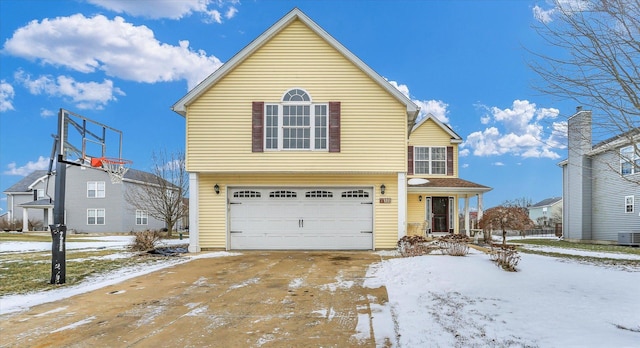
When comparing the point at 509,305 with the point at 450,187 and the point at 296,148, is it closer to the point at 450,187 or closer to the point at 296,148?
the point at 296,148

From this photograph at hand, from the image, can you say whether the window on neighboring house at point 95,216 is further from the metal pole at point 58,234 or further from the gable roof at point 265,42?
the metal pole at point 58,234

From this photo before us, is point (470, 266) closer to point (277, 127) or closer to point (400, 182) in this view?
point (400, 182)

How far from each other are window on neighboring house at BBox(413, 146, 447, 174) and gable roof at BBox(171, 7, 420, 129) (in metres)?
8.01

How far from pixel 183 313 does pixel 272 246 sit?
8098 millimetres

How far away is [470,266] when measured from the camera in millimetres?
8523

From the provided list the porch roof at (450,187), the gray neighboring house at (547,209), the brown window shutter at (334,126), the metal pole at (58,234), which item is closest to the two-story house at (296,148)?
the brown window shutter at (334,126)

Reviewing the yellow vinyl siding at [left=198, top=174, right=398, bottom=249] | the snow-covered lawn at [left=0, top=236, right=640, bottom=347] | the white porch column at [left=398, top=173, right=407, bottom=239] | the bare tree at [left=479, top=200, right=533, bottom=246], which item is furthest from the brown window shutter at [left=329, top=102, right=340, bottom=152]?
the bare tree at [left=479, top=200, right=533, bottom=246]

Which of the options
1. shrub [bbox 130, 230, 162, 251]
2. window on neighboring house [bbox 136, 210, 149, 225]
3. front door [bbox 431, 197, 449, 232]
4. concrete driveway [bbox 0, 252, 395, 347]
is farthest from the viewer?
window on neighboring house [bbox 136, 210, 149, 225]

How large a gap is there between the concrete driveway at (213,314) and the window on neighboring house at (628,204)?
18.6 metres

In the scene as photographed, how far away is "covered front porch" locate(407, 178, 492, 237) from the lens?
18.7 metres

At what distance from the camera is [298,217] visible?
46.4 feet

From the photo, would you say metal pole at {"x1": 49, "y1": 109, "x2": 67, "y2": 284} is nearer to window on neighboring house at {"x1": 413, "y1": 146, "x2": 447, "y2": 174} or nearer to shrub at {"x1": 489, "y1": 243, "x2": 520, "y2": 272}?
shrub at {"x1": 489, "y1": 243, "x2": 520, "y2": 272}

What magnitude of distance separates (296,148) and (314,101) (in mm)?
1767

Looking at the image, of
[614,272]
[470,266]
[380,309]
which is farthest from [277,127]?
[614,272]
